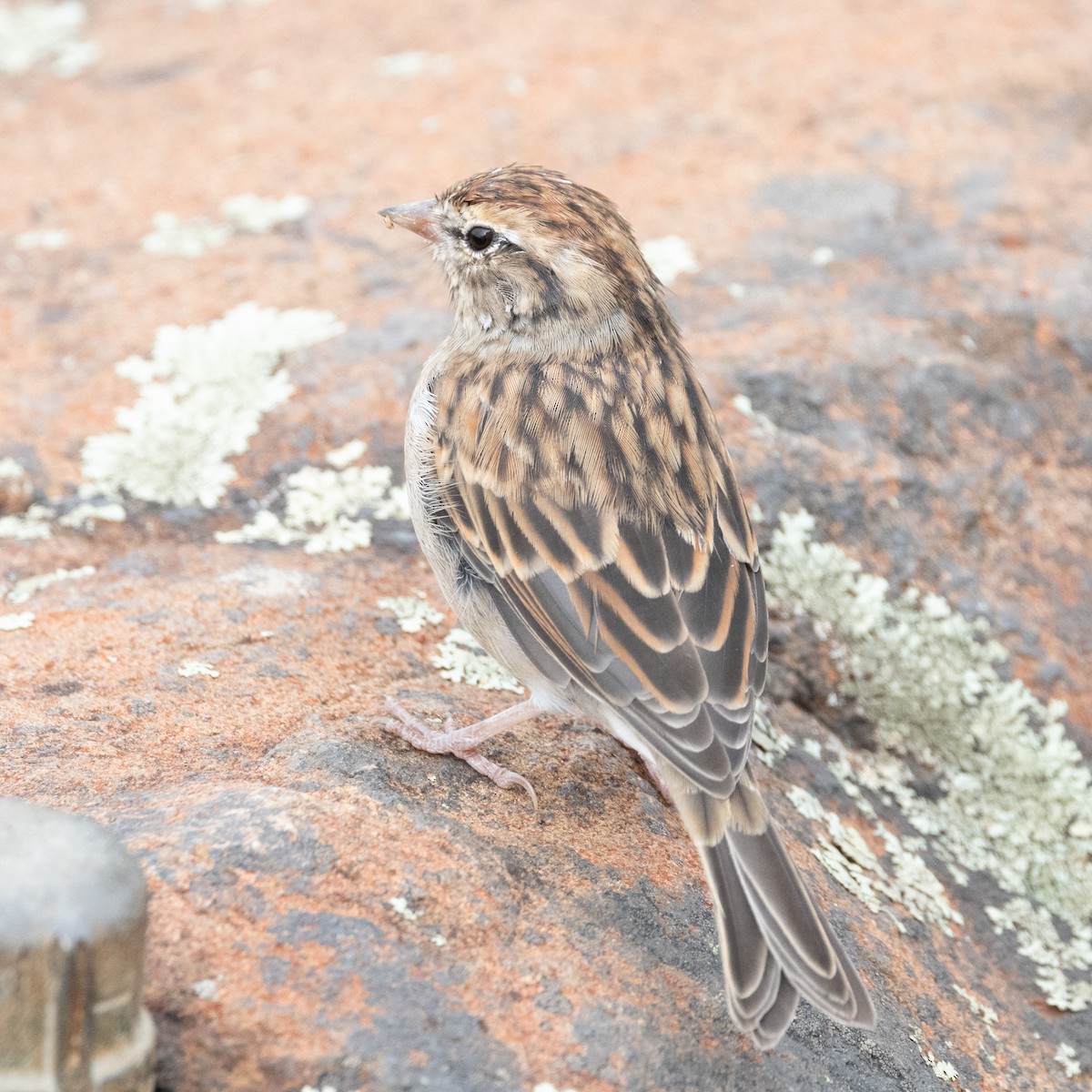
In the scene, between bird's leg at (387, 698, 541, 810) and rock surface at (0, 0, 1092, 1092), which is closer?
rock surface at (0, 0, 1092, 1092)

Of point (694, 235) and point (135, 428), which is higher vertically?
point (694, 235)

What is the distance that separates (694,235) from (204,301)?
7.91 feet

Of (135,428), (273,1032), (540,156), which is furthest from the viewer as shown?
(540,156)

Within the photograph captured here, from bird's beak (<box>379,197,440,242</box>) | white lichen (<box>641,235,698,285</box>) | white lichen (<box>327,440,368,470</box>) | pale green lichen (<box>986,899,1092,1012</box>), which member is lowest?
pale green lichen (<box>986,899,1092,1012</box>)

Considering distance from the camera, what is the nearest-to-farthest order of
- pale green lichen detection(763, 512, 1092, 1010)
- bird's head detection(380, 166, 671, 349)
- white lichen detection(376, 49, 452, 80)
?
1. pale green lichen detection(763, 512, 1092, 1010)
2. bird's head detection(380, 166, 671, 349)
3. white lichen detection(376, 49, 452, 80)

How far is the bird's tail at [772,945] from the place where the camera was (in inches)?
118

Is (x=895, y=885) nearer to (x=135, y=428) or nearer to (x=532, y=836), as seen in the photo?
(x=532, y=836)

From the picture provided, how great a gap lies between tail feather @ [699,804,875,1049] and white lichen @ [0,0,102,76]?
23.8 ft

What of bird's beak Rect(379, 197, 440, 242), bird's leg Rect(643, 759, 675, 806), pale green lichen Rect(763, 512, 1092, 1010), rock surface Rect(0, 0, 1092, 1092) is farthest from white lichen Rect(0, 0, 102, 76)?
bird's leg Rect(643, 759, 675, 806)

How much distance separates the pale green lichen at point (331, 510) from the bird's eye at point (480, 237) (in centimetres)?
104

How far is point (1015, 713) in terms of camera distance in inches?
186

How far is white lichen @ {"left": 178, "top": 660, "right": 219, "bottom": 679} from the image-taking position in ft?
13.3

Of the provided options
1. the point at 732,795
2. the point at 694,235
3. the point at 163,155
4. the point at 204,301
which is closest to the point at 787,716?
Answer: the point at 732,795

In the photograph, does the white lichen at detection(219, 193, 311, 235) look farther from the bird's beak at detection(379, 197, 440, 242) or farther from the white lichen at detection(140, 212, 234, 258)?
the bird's beak at detection(379, 197, 440, 242)
